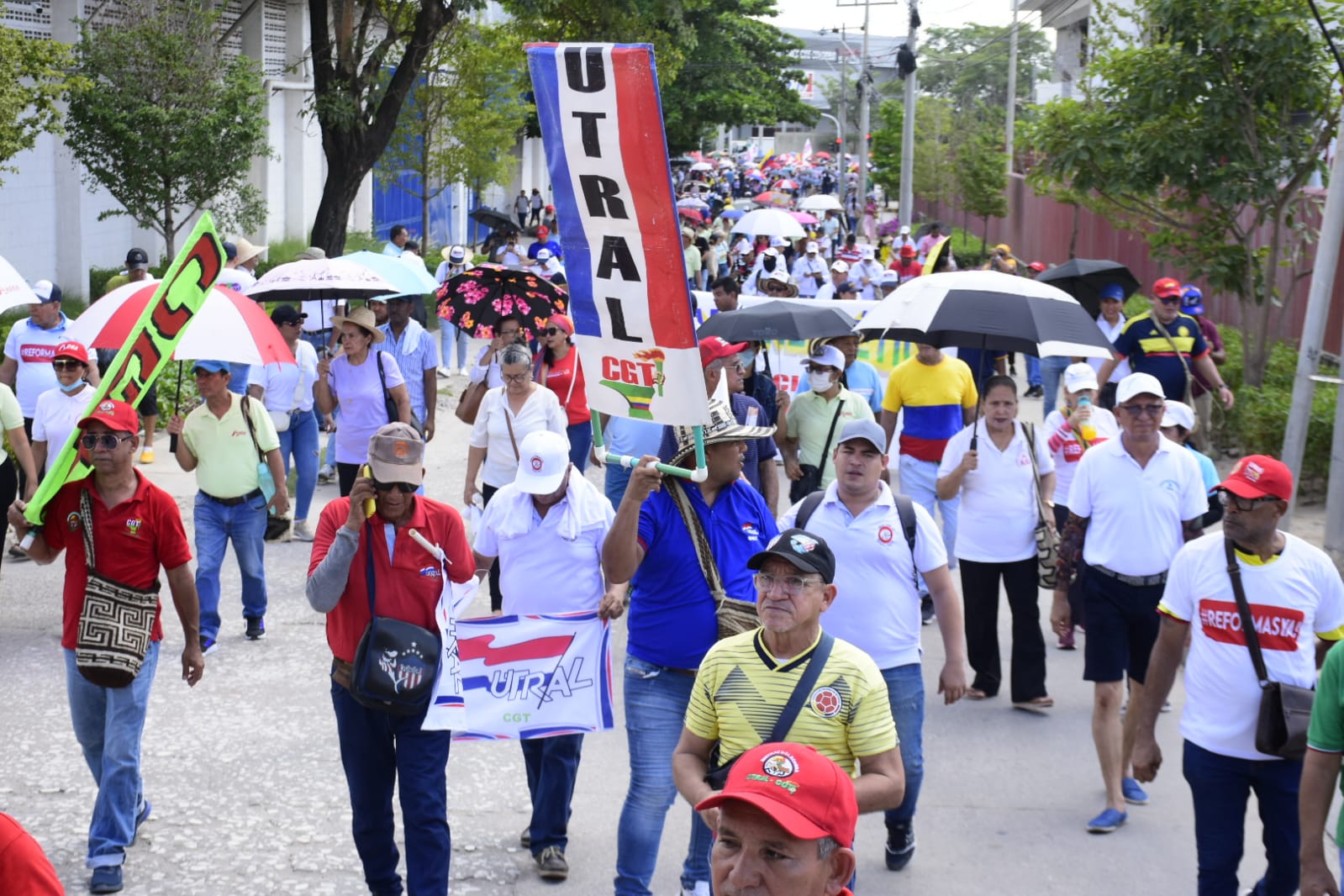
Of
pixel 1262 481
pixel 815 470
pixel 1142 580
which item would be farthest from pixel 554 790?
pixel 815 470

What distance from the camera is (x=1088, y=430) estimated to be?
916 centimetres

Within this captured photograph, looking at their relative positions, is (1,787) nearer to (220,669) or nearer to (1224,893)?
(220,669)

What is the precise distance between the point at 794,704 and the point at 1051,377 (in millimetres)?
12861

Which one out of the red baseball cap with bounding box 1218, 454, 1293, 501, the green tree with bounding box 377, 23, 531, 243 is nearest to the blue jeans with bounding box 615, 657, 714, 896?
the red baseball cap with bounding box 1218, 454, 1293, 501

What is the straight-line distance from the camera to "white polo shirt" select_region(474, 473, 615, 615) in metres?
6.30

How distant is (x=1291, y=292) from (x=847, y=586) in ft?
37.7

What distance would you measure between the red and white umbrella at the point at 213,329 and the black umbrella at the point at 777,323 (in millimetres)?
3447

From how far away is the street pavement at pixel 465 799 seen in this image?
646 cm

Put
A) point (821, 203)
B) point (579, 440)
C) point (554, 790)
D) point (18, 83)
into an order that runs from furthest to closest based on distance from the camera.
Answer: point (821, 203) < point (18, 83) < point (579, 440) < point (554, 790)

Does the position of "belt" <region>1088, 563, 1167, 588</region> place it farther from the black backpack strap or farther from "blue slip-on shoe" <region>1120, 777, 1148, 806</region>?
the black backpack strap

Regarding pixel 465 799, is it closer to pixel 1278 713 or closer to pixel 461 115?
pixel 1278 713

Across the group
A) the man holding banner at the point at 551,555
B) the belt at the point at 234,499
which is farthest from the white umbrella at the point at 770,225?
the man holding banner at the point at 551,555

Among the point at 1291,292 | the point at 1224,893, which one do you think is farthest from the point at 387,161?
the point at 1224,893

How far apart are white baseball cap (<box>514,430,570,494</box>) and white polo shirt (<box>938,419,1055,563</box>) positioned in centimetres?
287
